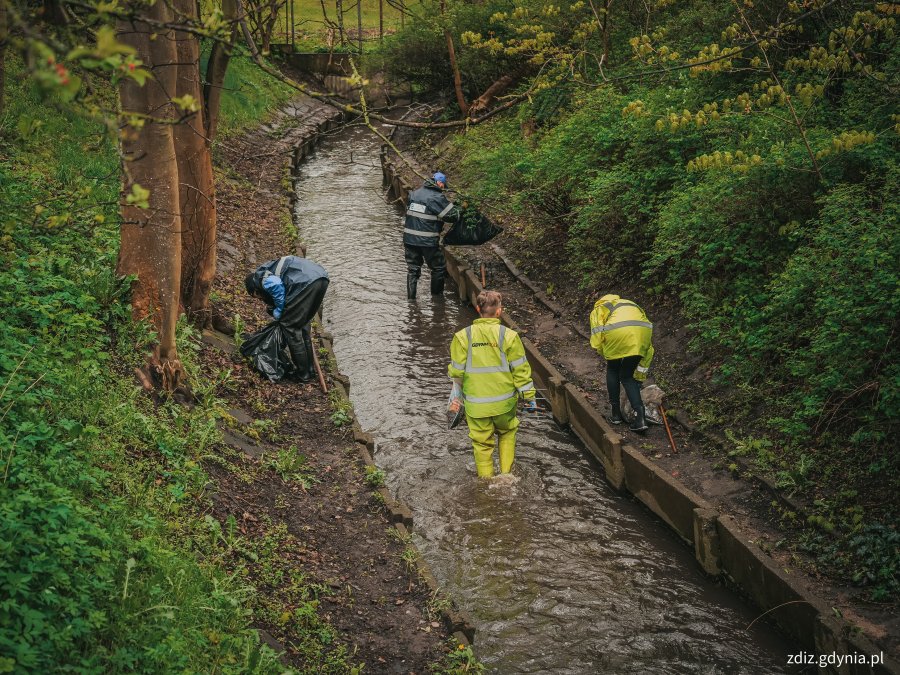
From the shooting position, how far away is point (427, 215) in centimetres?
1341

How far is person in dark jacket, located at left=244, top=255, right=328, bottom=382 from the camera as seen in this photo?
958 centimetres

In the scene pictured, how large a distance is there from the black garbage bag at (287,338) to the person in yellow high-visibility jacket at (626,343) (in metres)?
3.44

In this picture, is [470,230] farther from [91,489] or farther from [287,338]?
[91,489]

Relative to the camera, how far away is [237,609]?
5.09m

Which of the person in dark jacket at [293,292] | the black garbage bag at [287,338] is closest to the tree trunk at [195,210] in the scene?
the person in dark jacket at [293,292]

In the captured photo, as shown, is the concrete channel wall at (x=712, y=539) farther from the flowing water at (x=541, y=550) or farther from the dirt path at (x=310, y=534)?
the dirt path at (x=310, y=534)

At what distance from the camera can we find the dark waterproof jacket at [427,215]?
13312mm

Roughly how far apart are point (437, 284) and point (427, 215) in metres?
1.45

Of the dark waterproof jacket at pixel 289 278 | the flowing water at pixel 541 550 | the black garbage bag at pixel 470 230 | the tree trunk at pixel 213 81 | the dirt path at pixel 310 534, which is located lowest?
the flowing water at pixel 541 550

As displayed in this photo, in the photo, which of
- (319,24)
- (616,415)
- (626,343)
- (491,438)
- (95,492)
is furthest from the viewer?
(319,24)

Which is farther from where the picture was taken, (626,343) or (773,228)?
(773,228)

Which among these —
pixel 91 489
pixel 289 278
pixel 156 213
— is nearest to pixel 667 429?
pixel 289 278

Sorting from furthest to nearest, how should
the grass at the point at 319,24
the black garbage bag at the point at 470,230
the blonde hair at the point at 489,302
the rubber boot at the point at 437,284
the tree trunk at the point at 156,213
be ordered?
the grass at the point at 319,24, the rubber boot at the point at 437,284, the black garbage bag at the point at 470,230, the blonde hair at the point at 489,302, the tree trunk at the point at 156,213

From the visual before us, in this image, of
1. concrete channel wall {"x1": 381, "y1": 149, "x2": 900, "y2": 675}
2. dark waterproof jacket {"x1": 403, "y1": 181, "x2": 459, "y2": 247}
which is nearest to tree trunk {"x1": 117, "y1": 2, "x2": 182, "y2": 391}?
concrete channel wall {"x1": 381, "y1": 149, "x2": 900, "y2": 675}
